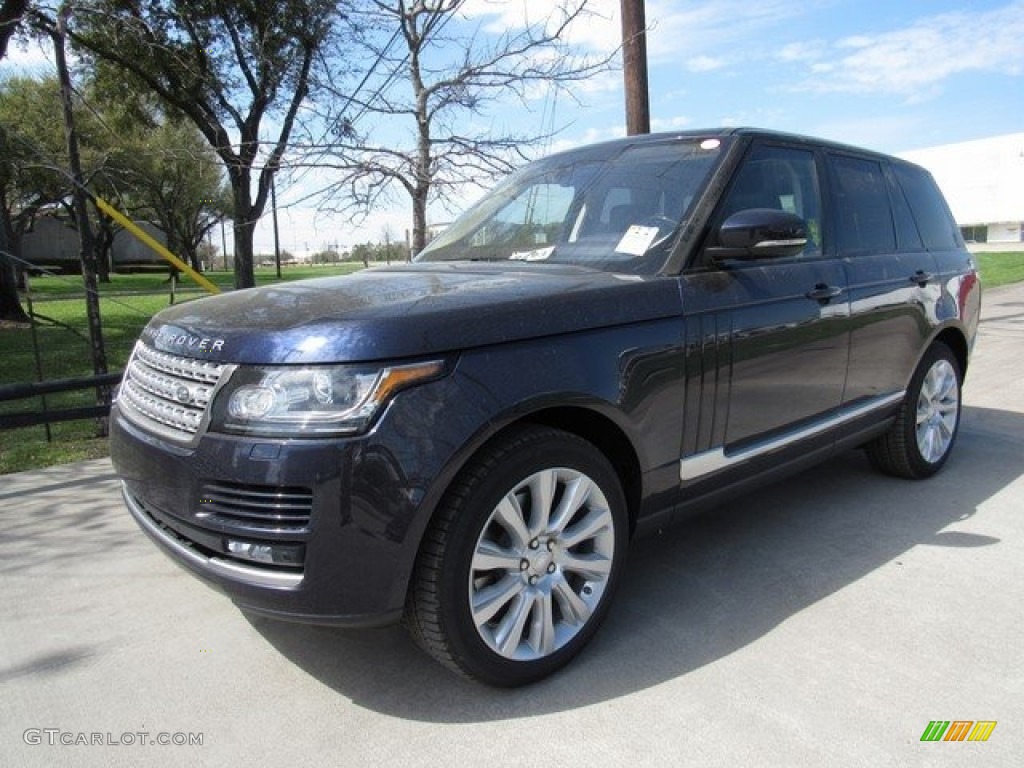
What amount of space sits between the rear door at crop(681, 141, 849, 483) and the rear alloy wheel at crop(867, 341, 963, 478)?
92 cm

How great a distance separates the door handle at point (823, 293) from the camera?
3582mm

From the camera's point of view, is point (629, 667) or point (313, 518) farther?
point (629, 667)

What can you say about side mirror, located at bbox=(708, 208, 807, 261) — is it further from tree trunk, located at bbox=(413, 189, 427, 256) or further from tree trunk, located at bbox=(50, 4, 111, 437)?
tree trunk, located at bbox=(50, 4, 111, 437)

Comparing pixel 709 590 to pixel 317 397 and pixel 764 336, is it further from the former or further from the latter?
pixel 317 397

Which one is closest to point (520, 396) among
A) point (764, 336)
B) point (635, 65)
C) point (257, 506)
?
point (257, 506)

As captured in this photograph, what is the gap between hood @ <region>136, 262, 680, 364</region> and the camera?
2.28 metres

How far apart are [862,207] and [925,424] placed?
54.9 inches

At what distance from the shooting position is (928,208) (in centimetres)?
487

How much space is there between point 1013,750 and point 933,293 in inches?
115

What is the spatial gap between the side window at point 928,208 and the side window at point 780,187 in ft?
3.69

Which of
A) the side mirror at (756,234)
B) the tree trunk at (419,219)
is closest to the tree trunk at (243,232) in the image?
the tree trunk at (419,219)

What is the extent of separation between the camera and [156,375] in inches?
106

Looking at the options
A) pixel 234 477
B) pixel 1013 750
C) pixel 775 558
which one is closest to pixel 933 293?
→ pixel 775 558

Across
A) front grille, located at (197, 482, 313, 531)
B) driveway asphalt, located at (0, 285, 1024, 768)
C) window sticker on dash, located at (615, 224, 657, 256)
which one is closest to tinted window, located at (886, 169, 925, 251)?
driveway asphalt, located at (0, 285, 1024, 768)
